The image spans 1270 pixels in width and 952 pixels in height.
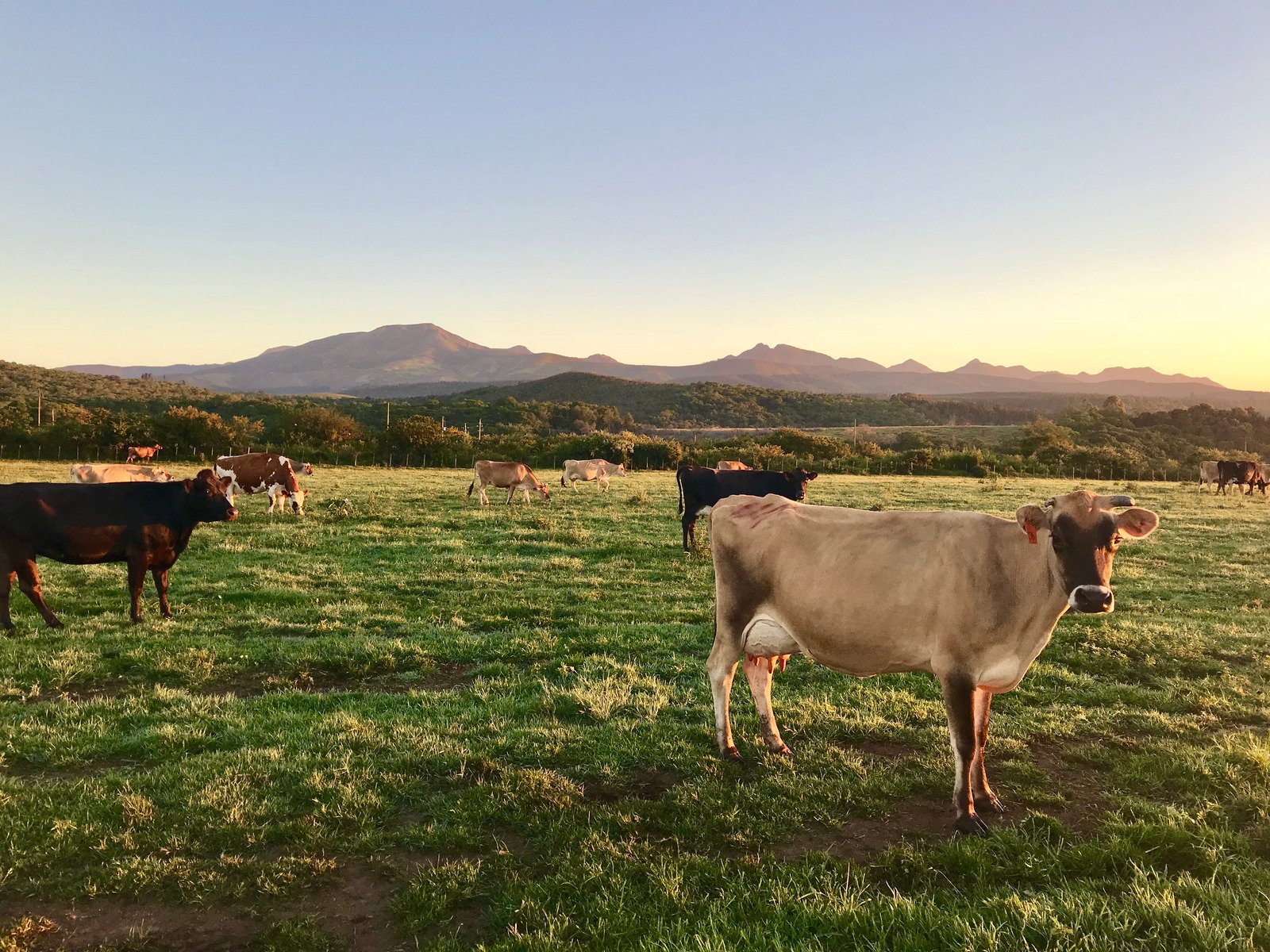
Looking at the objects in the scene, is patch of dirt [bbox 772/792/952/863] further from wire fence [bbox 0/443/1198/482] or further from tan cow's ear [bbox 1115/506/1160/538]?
wire fence [bbox 0/443/1198/482]

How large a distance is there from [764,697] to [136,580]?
9495mm

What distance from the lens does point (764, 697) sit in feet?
20.1

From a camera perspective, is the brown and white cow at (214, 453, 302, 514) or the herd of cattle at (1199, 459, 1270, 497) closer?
the brown and white cow at (214, 453, 302, 514)

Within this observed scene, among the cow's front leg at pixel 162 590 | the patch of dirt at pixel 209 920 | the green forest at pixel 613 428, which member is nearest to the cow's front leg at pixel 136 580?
the cow's front leg at pixel 162 590

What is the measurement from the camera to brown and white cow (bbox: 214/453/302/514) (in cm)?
2200

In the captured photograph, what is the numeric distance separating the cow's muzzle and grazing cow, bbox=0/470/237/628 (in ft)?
37.9

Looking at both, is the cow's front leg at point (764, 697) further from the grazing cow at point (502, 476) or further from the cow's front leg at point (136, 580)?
the grazing cow at point (502, 476)

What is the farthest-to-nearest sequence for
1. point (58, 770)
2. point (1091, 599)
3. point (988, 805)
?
point (58, 770)
point (988, 805)
point (1091, 599)

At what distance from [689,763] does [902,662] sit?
1954mm

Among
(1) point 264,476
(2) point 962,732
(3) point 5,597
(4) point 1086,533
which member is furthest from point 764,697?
(1) point 264,476

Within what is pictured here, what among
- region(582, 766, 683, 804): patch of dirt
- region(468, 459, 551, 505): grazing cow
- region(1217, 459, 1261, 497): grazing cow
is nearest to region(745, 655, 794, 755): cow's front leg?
region(582, 766, 683, 804): patch of dirt

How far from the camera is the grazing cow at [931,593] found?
15.6 feet

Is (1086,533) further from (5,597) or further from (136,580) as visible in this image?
(5,597)

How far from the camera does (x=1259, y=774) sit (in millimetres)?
5406
